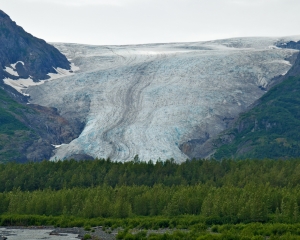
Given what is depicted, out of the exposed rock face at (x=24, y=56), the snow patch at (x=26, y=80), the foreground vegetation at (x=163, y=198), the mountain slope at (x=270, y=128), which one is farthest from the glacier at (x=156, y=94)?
the foreground vegetation at (x=163, y=198)

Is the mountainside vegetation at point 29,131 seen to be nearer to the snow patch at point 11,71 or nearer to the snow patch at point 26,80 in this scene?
the snow patch at point 26,80

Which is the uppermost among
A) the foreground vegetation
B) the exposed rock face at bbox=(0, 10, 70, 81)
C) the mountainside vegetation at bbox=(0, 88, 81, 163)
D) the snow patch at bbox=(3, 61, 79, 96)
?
the exposed rock face at bbox=(0, 10, 70, 81)

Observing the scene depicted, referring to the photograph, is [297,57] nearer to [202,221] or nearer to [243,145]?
[243,145]

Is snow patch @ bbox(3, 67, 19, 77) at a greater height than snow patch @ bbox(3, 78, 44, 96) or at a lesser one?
greater

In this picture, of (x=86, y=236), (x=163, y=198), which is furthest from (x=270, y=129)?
(x=86, y=236)

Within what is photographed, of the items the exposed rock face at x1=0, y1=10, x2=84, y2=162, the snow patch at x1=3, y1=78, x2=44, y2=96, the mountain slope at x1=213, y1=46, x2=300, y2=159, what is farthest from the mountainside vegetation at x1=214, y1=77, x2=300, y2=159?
the snow patch at x1=3, y1=78, x2=44, y2=96

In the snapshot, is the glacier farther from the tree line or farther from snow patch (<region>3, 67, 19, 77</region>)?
the tree line
